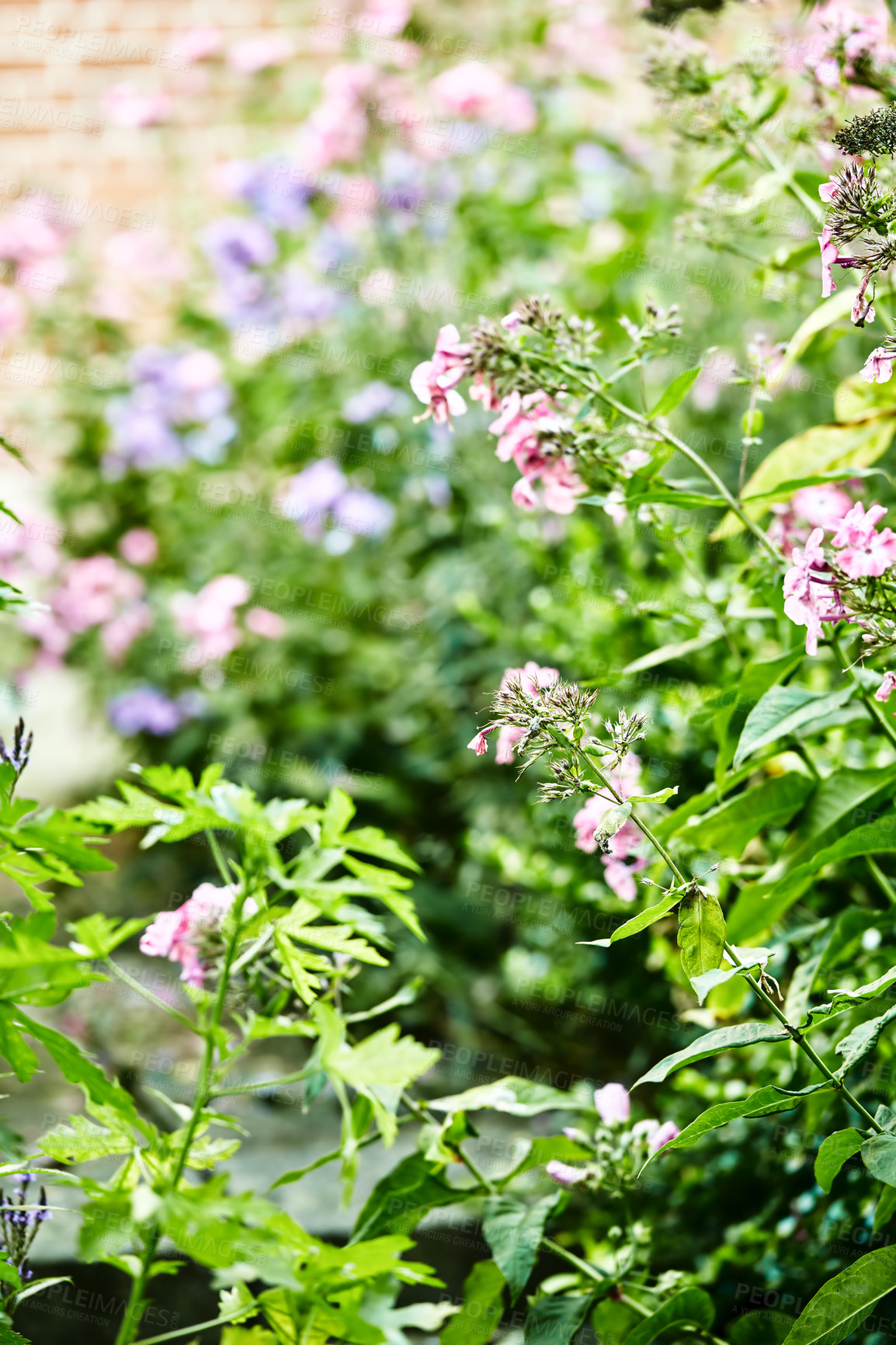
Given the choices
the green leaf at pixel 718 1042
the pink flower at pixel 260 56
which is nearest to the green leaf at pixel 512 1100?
the green leaf at pixel 718 1042

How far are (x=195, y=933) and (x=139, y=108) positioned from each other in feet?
10.1

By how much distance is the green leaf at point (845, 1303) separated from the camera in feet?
2.76

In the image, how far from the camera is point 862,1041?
0.83 m

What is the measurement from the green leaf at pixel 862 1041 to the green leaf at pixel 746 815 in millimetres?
Result: 322

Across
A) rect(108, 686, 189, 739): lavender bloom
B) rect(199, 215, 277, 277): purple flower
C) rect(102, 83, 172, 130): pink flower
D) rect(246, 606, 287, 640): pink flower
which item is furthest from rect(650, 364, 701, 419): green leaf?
rect(102, 83, 172, 130): pink flower

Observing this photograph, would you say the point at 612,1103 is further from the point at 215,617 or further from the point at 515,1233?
the point at 215,617

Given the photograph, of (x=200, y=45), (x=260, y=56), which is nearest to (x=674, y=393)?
(x=260, y=56)

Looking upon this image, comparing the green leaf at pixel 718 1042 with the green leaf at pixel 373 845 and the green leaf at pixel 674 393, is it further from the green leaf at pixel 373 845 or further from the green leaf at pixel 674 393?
the green leaf at pixel 674 393

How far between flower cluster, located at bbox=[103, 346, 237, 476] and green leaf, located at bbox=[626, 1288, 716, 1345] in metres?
2.57

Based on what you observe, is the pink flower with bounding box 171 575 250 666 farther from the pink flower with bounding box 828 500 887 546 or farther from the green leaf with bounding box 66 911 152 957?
the pink flower with bounding box 828 500 887 546

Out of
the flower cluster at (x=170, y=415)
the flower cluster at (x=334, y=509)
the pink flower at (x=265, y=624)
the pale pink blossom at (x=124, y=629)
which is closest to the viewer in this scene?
the flower cluster at (x=334, y=509)

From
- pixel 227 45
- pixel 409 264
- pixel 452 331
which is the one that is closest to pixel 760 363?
pixel 452 331

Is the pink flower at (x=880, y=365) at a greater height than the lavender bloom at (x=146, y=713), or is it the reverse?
the pink flower at (x=880, y=365)

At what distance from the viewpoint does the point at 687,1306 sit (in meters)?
1.00
